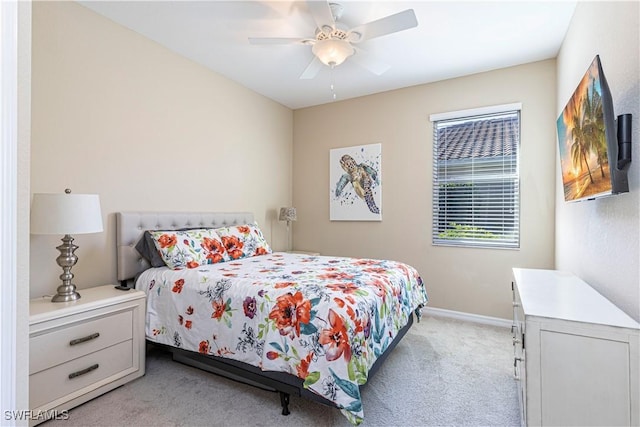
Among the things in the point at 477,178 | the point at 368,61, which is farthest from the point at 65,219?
the point at 477,178

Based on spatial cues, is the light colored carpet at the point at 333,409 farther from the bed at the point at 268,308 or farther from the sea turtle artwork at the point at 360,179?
the sea turtle artwork at the point at 360,179

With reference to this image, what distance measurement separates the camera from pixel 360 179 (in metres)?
4.15

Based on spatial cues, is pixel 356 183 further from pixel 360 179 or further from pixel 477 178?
pixel 477 178

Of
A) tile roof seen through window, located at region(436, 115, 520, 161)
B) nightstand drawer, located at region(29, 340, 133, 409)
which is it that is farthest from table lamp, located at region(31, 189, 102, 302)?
tile roof seen through window, located at region(436, 115, 520, 161)

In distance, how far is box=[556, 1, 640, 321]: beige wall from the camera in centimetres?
131

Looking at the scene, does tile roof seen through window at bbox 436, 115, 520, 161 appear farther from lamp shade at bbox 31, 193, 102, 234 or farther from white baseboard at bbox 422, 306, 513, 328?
lamp shade at bbox 31, 193, 102, 234

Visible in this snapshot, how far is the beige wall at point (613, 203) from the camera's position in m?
1.31

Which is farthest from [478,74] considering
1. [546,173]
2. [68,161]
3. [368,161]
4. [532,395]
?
[68,161]

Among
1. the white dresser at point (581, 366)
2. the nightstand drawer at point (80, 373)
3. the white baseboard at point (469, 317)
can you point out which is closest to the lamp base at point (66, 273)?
the nightstand drawer at point (80, 373)

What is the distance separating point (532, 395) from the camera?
1.26 meters

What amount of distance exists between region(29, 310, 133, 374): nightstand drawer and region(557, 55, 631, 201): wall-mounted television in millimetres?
2870

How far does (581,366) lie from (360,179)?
125 inches

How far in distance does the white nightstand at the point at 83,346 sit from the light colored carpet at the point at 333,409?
0.34ft

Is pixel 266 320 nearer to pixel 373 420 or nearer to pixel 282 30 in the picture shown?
pixel 373 420
